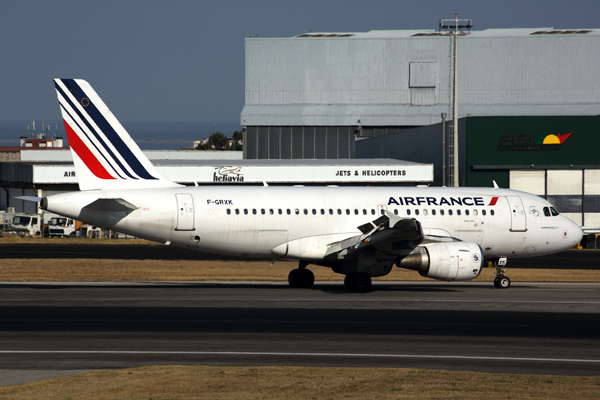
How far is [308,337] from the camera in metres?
16.5

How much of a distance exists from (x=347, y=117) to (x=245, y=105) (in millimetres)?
14091

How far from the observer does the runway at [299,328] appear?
14203 millimetres

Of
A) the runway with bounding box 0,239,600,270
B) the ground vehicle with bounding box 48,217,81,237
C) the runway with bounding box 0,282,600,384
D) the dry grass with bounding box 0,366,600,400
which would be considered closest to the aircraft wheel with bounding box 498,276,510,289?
the runway with bounding box 0,282,600,384

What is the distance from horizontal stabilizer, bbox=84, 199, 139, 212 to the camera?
78.7 feet

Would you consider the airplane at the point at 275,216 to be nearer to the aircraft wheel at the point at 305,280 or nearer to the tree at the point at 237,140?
the aircraft wheel at the point at 305,280

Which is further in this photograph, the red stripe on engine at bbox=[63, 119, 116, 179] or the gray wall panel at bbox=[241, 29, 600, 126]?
the gray wall panel at bbox=[241, 29, 600, 126]

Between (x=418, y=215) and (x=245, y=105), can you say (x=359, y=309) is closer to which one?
(x=418, y=215)

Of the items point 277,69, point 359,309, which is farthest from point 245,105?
point 359,309

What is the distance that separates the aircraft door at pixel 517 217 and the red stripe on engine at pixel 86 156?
16.6m

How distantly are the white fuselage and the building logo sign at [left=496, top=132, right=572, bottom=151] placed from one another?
2535cm

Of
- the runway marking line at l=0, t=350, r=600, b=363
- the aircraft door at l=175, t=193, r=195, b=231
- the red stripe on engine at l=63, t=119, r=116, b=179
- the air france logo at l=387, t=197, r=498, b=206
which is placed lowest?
the runway marking line at l=0, t=350, r=600, b=363

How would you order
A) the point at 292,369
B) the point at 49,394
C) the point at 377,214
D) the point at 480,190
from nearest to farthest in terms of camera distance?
the point at 49,394
the point at 292,369
the point at 377,214
the point at 480,190

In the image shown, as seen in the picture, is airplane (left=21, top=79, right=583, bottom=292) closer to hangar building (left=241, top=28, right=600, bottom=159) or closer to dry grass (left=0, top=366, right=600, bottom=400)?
dry grass (left=0, top=366, right=600, bottom=400)

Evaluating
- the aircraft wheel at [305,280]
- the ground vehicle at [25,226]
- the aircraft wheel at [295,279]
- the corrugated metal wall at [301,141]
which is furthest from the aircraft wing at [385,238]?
the corrugated metal wall at [301,141]
